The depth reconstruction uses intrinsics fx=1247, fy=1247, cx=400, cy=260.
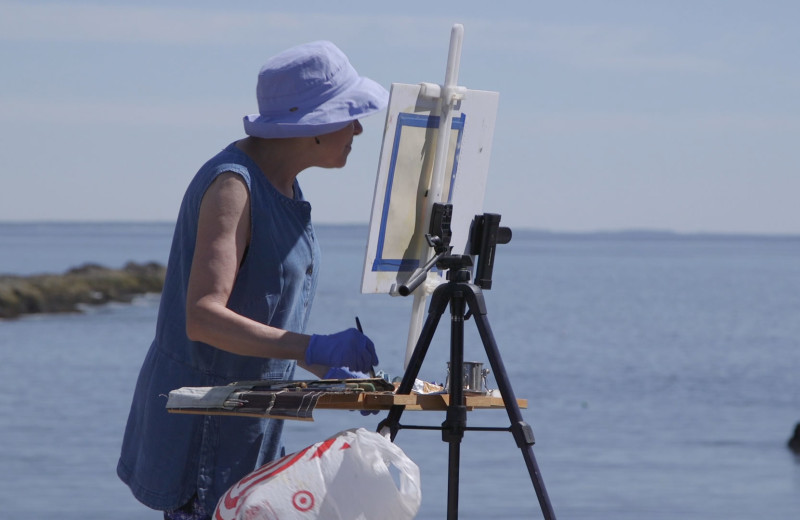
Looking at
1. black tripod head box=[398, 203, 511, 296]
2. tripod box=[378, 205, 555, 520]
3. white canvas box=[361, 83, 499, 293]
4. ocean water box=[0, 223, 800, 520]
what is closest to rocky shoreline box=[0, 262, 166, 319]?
ocean water box=[0, 223, 800, 520]

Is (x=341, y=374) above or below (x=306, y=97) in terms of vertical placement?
below

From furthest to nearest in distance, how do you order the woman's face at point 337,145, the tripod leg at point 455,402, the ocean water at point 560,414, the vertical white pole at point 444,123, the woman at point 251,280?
the ocean water at point 560,414 → the vertical white pole at point 444,123 → the tripod leg at point 455,402 → the woman's face at point 337,145 → the woman at point 251,280

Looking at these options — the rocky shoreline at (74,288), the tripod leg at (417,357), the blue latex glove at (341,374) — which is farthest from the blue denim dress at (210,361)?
the rocky shoreline at (74,288)

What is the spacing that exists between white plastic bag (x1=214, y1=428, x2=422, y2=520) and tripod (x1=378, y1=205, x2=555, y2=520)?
172 millimetres

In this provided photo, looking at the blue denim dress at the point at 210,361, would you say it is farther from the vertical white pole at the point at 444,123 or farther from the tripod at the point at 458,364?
the vertical white pole at the point at 444,123

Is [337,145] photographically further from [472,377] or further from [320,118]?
[472,377]

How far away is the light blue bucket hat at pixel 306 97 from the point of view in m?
2.28

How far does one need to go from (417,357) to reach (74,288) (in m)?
29.0

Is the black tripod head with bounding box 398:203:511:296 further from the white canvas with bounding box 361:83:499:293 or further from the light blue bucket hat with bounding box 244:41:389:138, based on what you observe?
the light blue bucket hat with bounding box 244:41:389:138

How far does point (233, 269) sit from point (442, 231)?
67 centimetres

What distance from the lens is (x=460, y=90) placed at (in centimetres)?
281

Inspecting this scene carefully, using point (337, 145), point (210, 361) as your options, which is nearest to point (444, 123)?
point (337, 145)

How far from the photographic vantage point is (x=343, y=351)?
7.27 feet

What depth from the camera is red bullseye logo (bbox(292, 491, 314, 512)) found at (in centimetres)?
212
